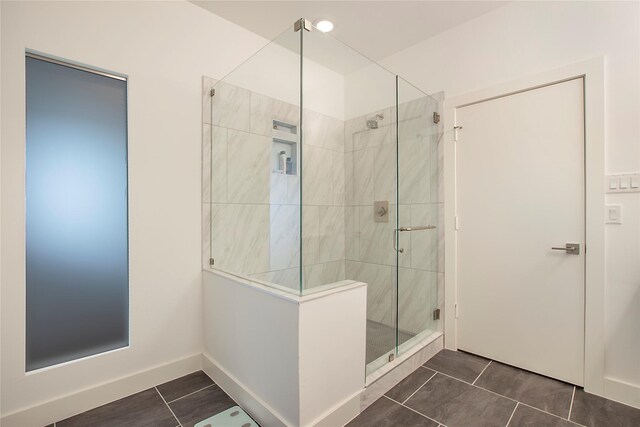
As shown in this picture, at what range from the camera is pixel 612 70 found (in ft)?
5.73

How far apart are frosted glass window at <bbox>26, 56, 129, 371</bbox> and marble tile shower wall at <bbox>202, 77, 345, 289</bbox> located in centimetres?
55

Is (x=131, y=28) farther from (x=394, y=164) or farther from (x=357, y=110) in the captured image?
(x=394, y=164)

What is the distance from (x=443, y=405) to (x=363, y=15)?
271 centimetres

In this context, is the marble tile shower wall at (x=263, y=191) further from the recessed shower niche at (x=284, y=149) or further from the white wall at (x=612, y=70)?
the white wall at (x=612, y=70)

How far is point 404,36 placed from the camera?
2525mm

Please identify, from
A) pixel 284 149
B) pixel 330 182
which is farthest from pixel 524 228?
pixel 284 149

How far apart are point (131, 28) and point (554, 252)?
122 inches

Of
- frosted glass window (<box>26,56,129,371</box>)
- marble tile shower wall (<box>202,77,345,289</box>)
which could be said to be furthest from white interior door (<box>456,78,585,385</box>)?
frosted glass window (<box>26,56,129,371</box>)

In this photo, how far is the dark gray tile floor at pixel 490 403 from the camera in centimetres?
157

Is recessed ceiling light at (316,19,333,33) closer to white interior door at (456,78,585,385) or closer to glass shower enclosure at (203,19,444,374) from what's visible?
glass shower enclosure at (203,19,444,374)

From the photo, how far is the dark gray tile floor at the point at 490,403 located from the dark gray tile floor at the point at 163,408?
85cm

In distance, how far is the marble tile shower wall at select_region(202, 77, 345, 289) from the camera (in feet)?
5.99

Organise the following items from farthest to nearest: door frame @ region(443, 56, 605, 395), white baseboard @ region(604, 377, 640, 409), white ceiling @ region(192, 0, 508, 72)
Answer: white ceiling @ region(192, 0, 508, 72)
door frame @ region(443, 56, 605, 395)
white baseboard @ region(604, 377, 640, 409)

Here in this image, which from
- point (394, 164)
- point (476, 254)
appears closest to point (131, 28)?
point (394, 164)
